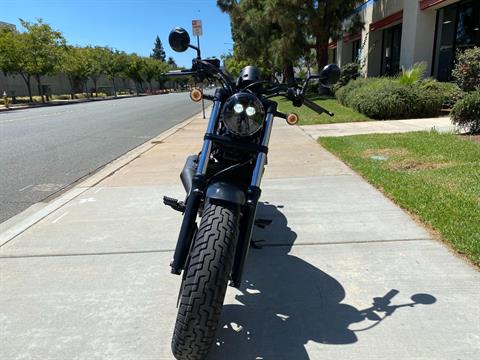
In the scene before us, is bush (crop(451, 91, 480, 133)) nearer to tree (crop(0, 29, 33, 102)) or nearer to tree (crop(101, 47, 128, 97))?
tree (crop(0, 29, 33, 102))

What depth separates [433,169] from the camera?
6254 mm

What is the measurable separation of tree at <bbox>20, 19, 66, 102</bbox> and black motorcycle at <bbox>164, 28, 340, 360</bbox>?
146 ft

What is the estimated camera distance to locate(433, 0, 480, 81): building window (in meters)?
16.4

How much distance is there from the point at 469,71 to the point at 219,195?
996cm

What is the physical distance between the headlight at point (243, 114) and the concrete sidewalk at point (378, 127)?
8.03m

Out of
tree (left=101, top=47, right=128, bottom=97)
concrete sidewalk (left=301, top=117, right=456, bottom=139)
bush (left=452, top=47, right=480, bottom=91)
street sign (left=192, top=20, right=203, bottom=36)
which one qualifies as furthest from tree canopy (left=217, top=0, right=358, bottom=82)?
tree (left=101, top=47, right=128, bottom=97)

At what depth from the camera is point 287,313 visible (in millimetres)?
2809

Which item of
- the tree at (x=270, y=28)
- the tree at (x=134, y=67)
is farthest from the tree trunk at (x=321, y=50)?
the tree at (x=134, y=67)

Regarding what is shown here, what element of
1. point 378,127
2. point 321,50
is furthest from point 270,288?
point 321,50

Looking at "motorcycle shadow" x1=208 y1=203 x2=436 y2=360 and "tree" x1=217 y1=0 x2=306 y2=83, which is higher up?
"tree" x1=217 y1=0 x2=306 y2=83

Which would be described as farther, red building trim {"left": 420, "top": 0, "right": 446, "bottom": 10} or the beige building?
red building trim {"left": 420, "top": 0, "right": 446, "bottom": 10}

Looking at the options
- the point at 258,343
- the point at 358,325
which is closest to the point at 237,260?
the point at 258,343

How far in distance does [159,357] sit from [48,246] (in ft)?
7.31

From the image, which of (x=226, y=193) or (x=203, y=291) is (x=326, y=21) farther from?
(x=203, y=291)
